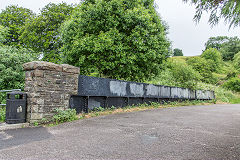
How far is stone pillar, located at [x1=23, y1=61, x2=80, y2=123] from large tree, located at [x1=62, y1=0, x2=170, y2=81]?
15.6 ft

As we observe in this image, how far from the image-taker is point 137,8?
39.5ft

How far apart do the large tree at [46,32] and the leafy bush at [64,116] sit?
1488cm

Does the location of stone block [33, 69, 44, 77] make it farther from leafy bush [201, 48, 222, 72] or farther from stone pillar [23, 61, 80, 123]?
leafy bush [201, 48, 222, 72]

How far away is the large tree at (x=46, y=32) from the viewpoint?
67.2 feet

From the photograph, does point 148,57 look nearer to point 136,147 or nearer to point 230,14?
point 230,14

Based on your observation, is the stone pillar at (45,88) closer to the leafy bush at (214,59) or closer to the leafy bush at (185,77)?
the leafy bush at (185,77)

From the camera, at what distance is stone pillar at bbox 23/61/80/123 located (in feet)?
20.0

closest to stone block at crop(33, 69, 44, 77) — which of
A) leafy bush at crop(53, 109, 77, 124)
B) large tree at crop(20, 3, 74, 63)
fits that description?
leafy bush at crop(53, 109, 77, 124)

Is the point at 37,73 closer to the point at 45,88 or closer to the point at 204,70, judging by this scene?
the point at 45,88

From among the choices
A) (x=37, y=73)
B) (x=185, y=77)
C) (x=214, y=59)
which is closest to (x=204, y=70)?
(x=214, y=59)

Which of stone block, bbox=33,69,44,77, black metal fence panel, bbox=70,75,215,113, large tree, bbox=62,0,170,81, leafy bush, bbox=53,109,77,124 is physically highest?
large tree, bbox=62,0,170,81

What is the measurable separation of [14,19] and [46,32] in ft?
24.2

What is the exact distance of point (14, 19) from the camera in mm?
24641

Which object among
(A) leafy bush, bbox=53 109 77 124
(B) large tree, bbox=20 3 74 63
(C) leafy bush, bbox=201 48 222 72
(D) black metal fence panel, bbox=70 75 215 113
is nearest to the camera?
(A) leafy bush, bbox=53 109 77 124
